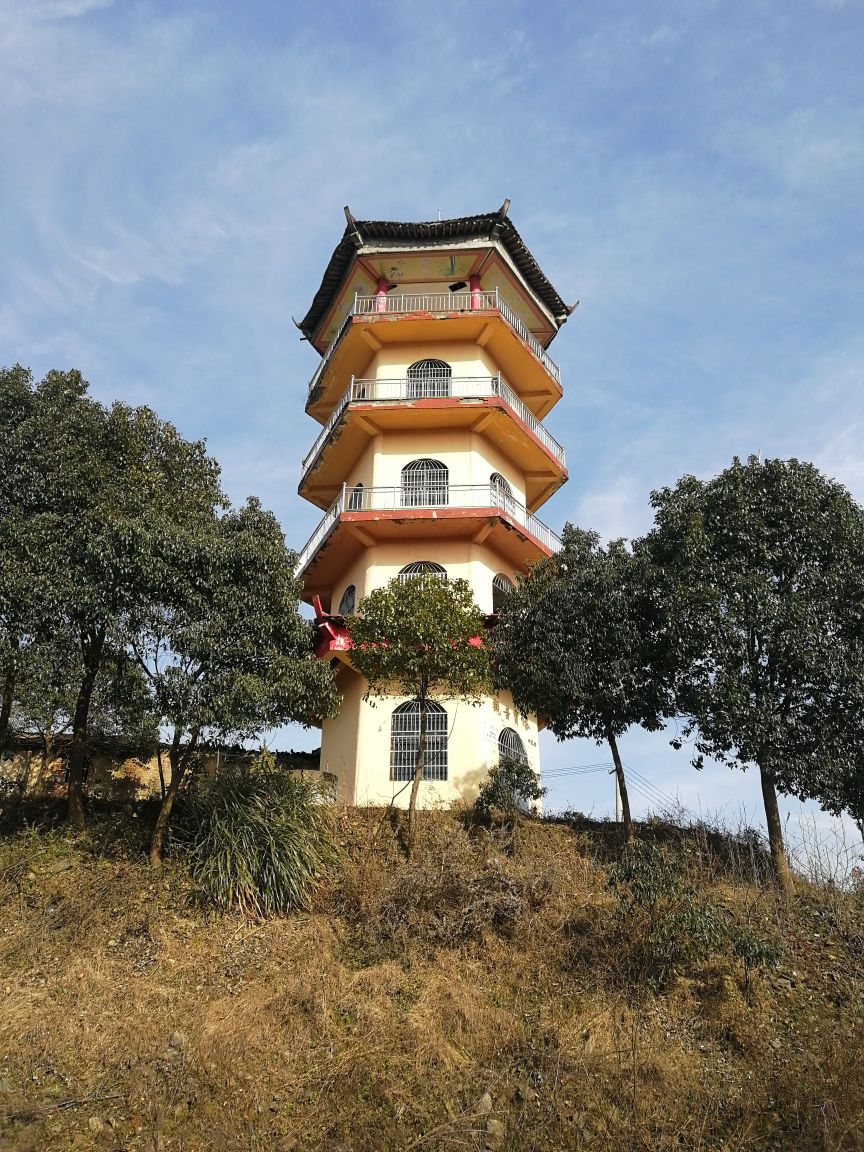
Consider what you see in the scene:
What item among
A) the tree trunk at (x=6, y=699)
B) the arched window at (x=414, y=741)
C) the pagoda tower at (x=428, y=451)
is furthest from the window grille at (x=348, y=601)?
the tree trunk at (x=6, y=699)

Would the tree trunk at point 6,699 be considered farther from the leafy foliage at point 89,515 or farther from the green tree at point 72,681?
the leafy foliage at point 89,515

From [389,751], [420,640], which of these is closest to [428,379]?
[420,640]

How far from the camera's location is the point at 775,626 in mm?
17719

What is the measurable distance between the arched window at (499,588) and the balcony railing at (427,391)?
3907mm

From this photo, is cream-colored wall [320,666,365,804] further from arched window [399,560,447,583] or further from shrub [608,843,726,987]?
shrub [608,843,726,987]

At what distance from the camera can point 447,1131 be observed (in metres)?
10.7

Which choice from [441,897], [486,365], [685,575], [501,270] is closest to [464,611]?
[685,575]

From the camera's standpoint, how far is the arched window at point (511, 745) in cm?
2244

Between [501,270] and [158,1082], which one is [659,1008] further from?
[501,270]

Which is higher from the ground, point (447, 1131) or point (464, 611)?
point (464, 611)

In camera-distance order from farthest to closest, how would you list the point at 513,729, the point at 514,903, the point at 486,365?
the point at 486,365, the point at 513,729, the point at 514,903

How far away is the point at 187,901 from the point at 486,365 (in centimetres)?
1592

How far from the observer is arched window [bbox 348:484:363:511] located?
24.7 m

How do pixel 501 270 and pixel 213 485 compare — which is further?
pixel 501 270
